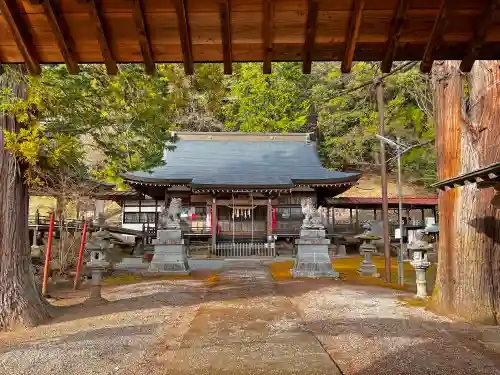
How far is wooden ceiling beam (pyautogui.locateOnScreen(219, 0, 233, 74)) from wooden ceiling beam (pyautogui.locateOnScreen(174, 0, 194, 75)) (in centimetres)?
24

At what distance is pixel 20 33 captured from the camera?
8.48 feet

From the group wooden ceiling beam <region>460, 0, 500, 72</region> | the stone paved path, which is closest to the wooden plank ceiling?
wooden ceiling beam <region>460, 0, 500, 72</region>

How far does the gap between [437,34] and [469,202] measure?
14.3 ft

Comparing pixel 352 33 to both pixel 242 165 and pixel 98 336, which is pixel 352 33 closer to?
pixel 98 336

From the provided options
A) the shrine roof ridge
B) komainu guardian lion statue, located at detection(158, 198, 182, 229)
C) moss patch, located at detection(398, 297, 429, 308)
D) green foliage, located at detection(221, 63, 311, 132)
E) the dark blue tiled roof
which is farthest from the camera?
green foliage, located at detection(221, 63, 311, 132)

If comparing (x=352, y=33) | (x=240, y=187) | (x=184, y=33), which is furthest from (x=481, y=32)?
(x=240, y=187)

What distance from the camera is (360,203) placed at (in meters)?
24.0

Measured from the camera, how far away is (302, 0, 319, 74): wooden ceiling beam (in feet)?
8.17

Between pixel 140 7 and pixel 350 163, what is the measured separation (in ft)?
94.4

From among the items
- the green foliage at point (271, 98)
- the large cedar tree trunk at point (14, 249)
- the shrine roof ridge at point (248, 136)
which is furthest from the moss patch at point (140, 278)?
the green foliage at point (271, 98)

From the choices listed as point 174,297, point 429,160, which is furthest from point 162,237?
point 429,160

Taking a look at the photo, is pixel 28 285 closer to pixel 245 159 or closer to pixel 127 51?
pixel 127 51

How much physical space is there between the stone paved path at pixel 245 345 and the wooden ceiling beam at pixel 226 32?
9.47 feet

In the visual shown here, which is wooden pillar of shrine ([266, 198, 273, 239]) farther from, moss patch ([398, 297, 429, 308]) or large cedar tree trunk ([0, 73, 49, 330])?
large cedar tree trunk ([0, 73, 49, 330])
